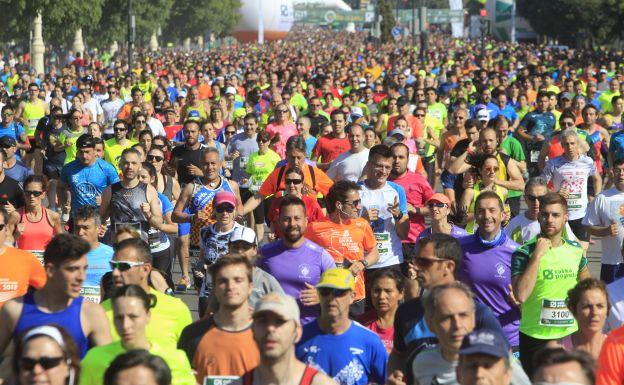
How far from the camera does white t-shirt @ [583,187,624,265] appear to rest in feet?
34.2

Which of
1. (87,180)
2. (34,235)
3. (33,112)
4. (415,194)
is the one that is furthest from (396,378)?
(33,112)

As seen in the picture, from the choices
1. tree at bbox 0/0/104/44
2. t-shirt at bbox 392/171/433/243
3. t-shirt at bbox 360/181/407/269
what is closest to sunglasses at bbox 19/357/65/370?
t-shirt at bbox 360/181/407/269

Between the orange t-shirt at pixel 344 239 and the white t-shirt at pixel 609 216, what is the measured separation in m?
1.96

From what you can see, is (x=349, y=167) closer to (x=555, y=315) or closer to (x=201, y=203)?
(x=201, y=203)

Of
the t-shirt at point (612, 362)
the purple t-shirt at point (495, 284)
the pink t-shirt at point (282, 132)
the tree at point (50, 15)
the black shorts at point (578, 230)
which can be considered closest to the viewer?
the t-shirt at point (612, 362)

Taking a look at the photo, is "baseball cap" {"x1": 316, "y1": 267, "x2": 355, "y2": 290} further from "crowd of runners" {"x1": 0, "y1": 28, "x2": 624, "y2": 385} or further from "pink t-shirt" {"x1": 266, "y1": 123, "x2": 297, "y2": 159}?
"pink t-shirt" {"x1": 266, "y1": 123, "x2": 297, "y2": 159}

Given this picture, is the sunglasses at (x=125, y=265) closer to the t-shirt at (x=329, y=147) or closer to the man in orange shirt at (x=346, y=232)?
the man in orange shirt at (x=346, y=232)

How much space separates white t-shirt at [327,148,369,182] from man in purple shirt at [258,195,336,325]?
4240 mm

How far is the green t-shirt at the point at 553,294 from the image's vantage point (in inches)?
320

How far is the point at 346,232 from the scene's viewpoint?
938 cm

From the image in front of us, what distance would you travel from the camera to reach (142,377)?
5.05 metres

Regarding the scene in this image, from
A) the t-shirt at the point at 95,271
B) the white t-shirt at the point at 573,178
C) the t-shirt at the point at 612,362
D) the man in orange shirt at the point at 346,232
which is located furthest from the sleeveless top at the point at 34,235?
the t-shirt at the point at 612,362

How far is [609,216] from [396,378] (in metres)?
4.62

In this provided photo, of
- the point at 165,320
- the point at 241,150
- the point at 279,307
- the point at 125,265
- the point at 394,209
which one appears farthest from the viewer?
the point at 241,150
